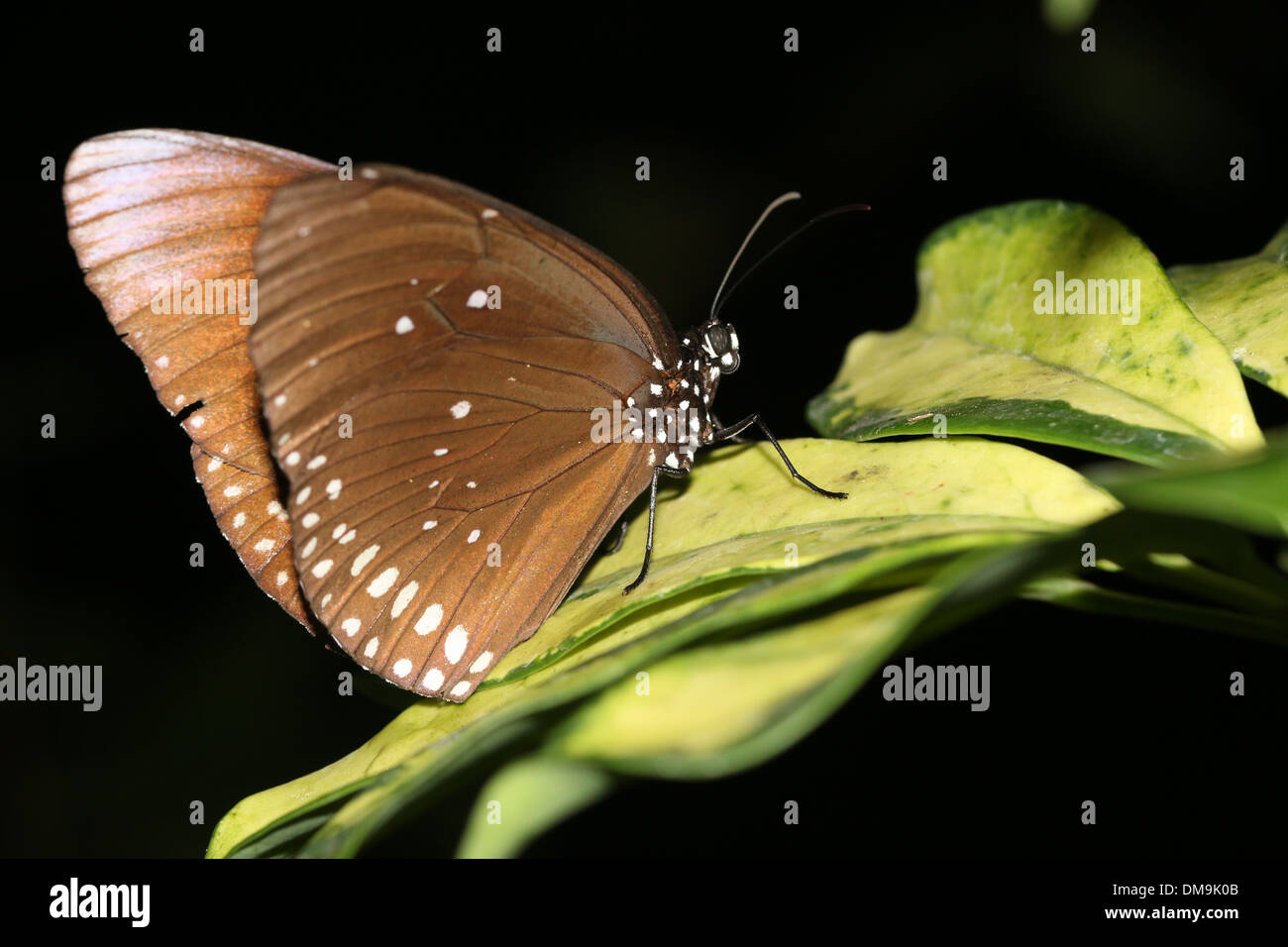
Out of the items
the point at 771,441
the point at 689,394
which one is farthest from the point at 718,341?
the point at 771,441

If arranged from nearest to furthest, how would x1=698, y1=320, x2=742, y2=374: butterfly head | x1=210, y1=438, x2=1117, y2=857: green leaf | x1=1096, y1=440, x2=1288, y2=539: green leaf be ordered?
x1=1096, y1=440, x2=1288, y2=539: green leaf < x1=210, y1=438, x2=1117, y2=857: green leaf < x1=698, y1=320, x2=742, y2=374: butterfly head

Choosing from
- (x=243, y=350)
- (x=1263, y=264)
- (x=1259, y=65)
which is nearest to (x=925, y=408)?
(x=1263, y=264)

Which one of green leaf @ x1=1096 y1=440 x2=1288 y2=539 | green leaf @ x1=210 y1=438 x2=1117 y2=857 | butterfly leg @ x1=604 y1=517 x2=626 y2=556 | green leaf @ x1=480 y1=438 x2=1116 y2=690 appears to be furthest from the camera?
butterfly leg @ x1=604 y1=517 x2=626 y2=556

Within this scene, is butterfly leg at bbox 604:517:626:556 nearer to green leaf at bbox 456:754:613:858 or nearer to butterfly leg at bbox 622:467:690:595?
butterfly leg at bbox 622:467:690:595

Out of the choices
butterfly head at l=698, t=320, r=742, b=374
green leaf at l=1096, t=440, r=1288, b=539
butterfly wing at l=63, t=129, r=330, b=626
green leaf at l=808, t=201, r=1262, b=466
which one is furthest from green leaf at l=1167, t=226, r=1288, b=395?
butterfly wing at l=63, t=129, r=330, b=626

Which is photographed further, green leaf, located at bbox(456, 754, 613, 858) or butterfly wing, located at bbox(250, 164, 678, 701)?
butterfly wing, located at bbox(250, 164, 678, 701)

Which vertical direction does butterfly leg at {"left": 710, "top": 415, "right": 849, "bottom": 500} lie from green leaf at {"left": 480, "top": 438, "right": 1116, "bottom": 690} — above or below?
above
